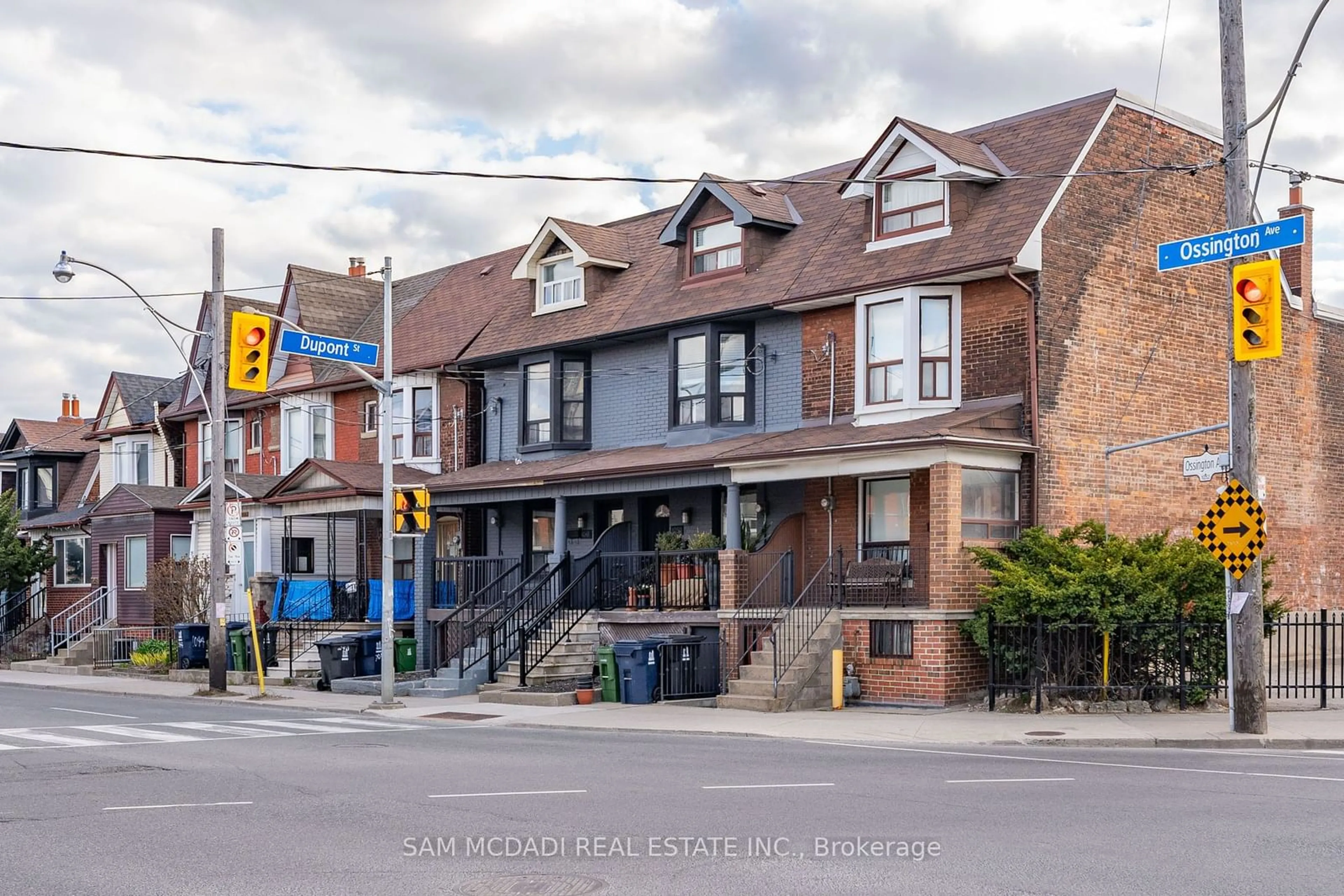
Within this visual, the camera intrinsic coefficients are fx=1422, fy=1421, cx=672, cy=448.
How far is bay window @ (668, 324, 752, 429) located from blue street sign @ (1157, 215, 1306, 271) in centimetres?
1099

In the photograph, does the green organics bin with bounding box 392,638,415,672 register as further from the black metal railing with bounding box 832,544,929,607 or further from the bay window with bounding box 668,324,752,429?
the black metal railing with bounding box 832,544,929,607

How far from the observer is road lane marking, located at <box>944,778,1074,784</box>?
13383 millimetres

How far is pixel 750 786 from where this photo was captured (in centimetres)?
1327

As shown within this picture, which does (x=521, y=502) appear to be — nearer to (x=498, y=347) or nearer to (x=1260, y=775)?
(x=498, y=347)

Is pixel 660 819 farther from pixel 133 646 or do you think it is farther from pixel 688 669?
pixel 133 646

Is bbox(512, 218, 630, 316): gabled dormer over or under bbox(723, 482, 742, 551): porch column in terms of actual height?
over

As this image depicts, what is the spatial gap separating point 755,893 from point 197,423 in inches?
1571

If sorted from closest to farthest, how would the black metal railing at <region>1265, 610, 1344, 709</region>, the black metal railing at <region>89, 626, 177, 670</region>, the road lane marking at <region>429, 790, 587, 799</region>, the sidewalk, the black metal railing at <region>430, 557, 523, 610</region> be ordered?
the road lane marking at <region>429, 790, 587, 799</region> → the sidewalk → the black metal railing at <region>1265, 610, 1344, 709</region> → the black metal railing at <region>430, 557, 523, 610</region> → the black metal railing at <region>89, 626, 177, 670</region>

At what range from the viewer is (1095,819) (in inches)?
435

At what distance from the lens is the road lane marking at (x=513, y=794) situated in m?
12.7

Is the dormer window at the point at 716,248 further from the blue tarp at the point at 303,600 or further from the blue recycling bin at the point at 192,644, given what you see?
the blue recycling bin at the point at 192,644

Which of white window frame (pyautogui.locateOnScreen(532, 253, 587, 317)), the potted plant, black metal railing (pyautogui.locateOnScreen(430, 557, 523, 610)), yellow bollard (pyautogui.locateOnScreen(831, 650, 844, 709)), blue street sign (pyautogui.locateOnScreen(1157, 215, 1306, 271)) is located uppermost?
white window frame (pyautogui.locateOnScreen(532, 253, 587, 317))

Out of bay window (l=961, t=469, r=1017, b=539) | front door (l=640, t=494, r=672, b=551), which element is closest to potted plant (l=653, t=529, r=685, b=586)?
front door (l=640, t=494, r=672, b=551)

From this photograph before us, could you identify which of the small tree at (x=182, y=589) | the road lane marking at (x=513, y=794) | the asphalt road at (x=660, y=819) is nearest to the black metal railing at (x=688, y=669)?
the asphalt road at (x=660, y=819)
